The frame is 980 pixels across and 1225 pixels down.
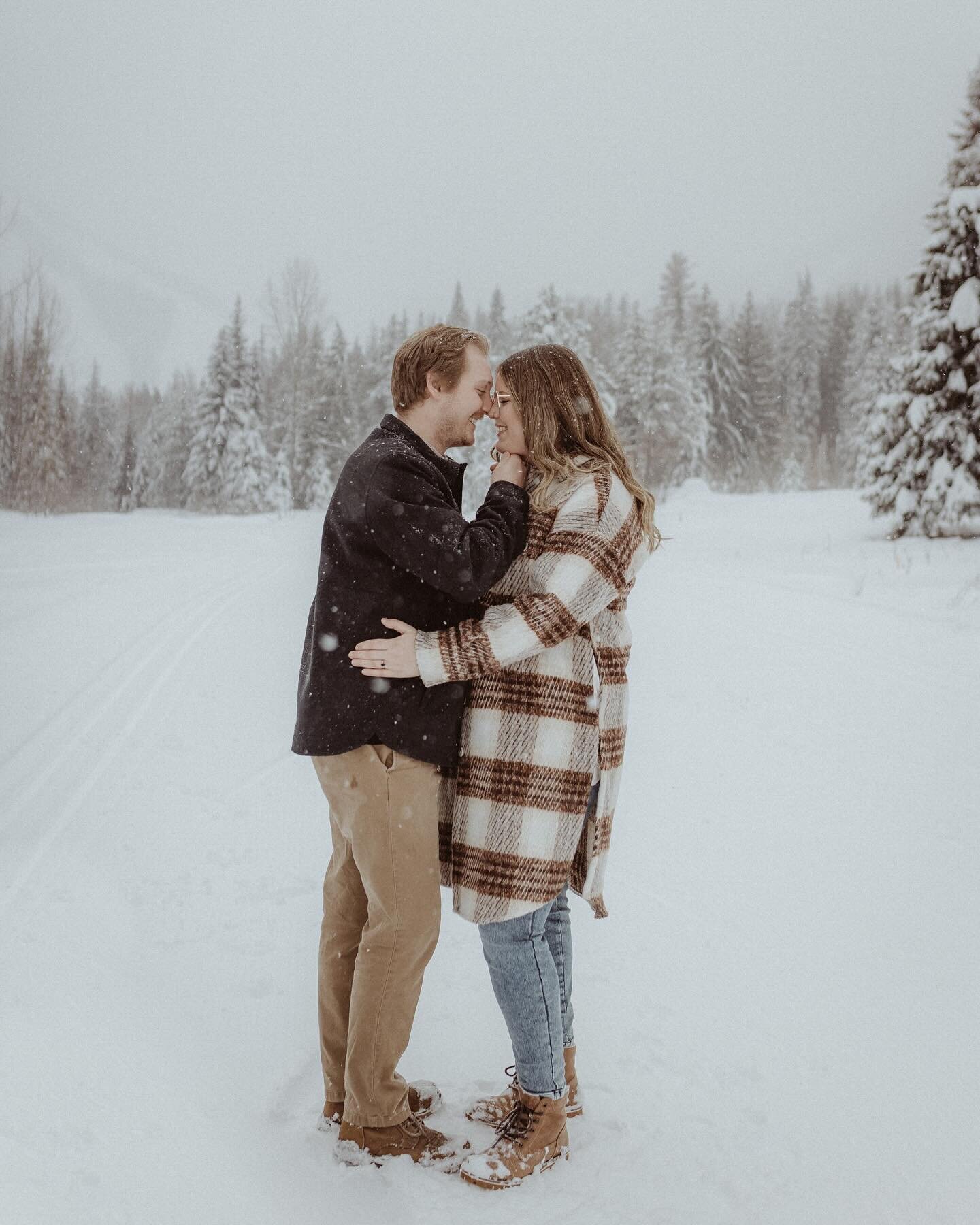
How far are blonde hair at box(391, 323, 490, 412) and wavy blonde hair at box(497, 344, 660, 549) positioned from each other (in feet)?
0.53

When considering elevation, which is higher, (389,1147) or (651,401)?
(651,401)

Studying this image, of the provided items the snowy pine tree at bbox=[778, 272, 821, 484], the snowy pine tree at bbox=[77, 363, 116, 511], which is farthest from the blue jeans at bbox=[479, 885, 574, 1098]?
the snowy pine tree at bbox=[77, 363, 116, 511]

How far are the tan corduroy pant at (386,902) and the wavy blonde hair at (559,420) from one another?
3.18 ft

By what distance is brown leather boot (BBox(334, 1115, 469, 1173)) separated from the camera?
253 cm

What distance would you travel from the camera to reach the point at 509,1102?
2811mm

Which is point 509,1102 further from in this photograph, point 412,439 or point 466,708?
point 412,439

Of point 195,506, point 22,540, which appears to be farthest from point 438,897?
point 195,506

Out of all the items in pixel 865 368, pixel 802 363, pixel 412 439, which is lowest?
pixel 412 439

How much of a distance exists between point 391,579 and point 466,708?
0.49 meters

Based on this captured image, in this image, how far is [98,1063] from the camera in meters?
2.66

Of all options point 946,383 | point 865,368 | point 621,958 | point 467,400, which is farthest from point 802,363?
point 467,400

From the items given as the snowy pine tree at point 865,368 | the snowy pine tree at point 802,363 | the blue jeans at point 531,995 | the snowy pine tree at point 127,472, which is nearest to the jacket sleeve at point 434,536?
the blue jeans at point 531,995

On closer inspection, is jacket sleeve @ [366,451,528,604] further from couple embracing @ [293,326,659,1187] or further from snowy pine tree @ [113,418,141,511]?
snowy pine tree @ [113,418,141,511]

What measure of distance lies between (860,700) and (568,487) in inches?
198
